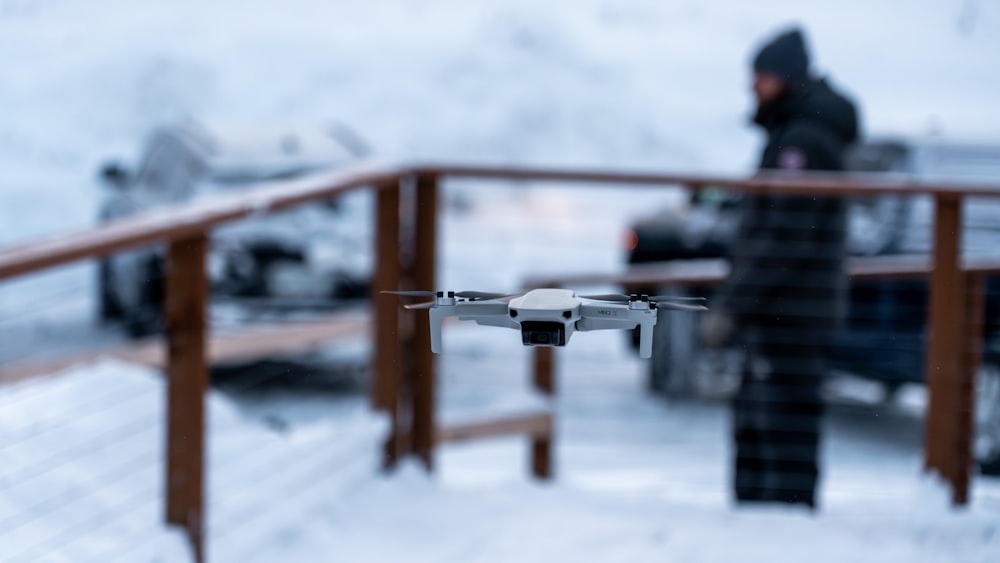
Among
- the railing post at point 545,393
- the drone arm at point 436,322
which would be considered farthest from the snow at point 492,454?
the drone arm at point 436,322

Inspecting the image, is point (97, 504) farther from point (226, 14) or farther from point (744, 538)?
point (226, 14)

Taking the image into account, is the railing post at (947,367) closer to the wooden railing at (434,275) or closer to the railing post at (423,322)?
the wooden railing at (434,275)

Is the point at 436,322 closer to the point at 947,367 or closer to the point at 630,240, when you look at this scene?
the point at 947,367

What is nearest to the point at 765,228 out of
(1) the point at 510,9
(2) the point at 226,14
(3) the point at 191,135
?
(3) the point at 191,135

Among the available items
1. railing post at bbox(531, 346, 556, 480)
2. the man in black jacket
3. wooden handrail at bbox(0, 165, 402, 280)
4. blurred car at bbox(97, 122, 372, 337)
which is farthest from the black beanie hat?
blurred car at bbox(97, 122, 372, 337)

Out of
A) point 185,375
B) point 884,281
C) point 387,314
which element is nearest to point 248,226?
point 884,281

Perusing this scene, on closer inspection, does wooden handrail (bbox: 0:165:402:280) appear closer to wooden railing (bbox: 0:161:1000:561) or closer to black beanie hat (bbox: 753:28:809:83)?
wooden railing (bbox: 0:161:1000:561)
